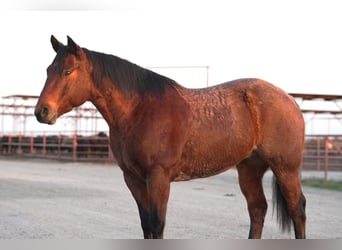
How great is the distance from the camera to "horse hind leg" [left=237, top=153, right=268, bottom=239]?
3.94 meters

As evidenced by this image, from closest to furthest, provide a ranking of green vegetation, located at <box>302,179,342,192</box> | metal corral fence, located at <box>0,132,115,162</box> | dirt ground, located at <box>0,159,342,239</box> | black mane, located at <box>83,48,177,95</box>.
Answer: black mane, located at <box>83,48,177,95</box>
dirt ground, located at <box>0,159,342,239</box>
green vegetation, located at <box>302,179,342,192</box>
metal corral fence, located at <box>0,132,115,162</box>

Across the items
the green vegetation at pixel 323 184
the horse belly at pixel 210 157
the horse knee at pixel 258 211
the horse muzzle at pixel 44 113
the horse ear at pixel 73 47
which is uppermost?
the horse ear at pixel 73 47

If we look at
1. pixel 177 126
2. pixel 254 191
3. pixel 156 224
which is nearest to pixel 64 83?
pixel 177 126

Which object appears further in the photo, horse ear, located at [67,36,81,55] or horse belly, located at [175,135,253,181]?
horse belly, located at [175,135,253,181]

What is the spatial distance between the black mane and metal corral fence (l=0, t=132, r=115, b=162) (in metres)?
15.2

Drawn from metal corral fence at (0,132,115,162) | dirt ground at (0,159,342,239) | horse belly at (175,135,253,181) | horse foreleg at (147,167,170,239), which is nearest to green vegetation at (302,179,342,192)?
dirt ground at (0,159,342,239)

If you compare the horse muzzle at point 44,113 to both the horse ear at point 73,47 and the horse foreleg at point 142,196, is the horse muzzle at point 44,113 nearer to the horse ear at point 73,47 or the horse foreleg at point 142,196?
the horse ear at point 73,47

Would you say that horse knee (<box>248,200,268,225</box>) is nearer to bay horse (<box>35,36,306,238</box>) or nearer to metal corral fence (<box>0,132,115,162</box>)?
bay horse (<box>35,36,306,238</box>)

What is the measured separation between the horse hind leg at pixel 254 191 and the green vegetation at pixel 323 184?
26.2 ft

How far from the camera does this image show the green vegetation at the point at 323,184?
37.9 feet

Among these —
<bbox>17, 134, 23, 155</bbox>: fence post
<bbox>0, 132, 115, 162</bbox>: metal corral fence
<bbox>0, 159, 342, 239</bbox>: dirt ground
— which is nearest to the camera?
<bbox>0, 159, 342, 239</bbox>: dirt ground

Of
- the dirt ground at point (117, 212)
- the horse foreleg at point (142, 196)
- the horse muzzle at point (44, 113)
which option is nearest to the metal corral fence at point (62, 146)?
the dirt ground at point (117, 212)

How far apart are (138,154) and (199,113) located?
62 cm

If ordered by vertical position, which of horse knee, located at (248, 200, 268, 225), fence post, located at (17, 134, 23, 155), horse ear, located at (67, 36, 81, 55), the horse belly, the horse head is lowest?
fence post, located at (17, 134, 23, 155)
